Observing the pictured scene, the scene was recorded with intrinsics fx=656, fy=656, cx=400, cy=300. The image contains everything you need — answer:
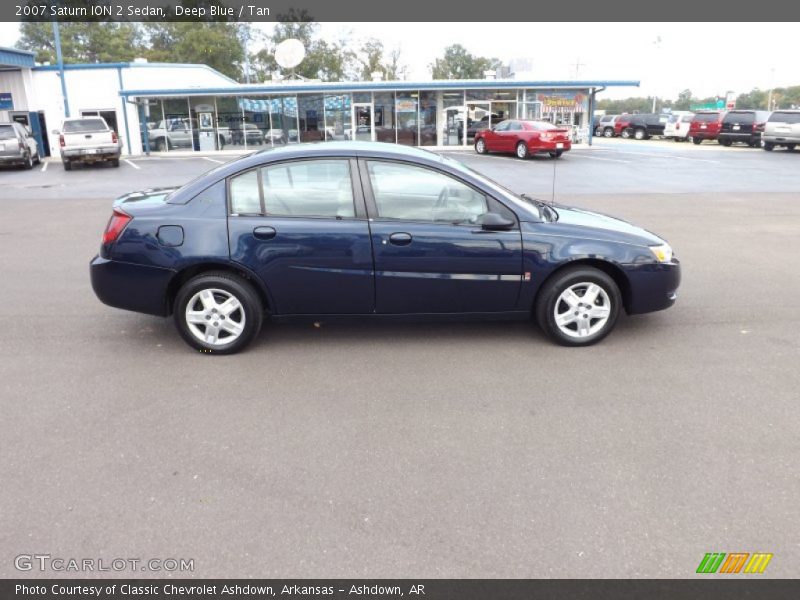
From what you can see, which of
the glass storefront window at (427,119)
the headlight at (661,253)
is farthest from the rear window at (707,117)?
the headlight at (661,253)

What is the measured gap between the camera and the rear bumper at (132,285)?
4.96 metres

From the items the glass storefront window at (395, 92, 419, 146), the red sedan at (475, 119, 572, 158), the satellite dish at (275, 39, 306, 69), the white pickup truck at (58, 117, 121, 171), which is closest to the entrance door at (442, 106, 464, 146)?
the glass storefront window at (395, 92, 419, 146)

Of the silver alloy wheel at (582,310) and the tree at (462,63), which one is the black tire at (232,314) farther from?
the tree at (462,63)

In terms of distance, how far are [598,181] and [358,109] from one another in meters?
16.5

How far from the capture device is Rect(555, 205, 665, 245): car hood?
17.1ft

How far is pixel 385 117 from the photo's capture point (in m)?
31.6

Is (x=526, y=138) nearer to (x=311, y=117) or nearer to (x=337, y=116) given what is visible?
(x=337, y=116)

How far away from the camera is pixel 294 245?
16.0 feet

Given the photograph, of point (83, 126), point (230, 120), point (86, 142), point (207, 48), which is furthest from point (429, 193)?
point (207, 48)

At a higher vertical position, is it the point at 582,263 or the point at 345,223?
the point at 345,223

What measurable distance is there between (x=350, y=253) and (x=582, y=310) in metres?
1.85

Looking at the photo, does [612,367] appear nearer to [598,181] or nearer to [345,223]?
[345,223]

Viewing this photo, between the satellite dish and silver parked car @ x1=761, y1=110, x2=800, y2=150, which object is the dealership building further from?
silver parked car @ x1=761, y1=110, x2=800, y2=150

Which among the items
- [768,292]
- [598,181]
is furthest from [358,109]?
[768,292]
